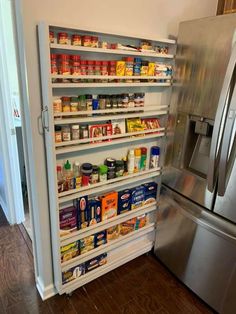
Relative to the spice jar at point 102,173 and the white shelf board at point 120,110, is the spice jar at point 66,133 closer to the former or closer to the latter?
the white shelf board at point 120,110

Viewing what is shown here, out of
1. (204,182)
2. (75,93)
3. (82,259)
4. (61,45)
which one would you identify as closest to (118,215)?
(82,259)

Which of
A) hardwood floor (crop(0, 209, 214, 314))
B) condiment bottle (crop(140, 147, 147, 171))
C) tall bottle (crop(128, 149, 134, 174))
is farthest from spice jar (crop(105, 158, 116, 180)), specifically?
hardwood floor (crop(0, 209, 214, 314))

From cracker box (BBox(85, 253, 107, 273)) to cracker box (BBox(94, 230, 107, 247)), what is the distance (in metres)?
0.13

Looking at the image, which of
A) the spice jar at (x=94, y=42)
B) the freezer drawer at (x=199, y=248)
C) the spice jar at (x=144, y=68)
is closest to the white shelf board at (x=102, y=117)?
the spice jar at (x=144, y=68)

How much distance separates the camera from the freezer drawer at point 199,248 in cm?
144

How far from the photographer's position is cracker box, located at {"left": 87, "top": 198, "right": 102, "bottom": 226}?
155cm

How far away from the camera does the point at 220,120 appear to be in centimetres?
123

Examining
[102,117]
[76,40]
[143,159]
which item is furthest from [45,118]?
[143,159]

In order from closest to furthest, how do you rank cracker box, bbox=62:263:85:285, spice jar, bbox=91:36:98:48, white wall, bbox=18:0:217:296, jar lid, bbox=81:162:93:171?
white wall, bbox=18:0:217:296, spice jar, bbox=91:36:98:48, jar lid, bbox=81:162:93:171, cracker box, bbox=62:263:85:285

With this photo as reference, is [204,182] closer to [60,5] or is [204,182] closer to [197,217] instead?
[197,217]

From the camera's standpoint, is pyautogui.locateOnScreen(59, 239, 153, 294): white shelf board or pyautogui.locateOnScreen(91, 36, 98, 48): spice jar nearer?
pyautogui.locateOnScreen(91, 36, 98, 48): spice jar

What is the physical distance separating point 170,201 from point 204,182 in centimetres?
37

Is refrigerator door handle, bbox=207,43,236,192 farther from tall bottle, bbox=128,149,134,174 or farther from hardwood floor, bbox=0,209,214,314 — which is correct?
hardwood floor, bbox=0,209,214,314

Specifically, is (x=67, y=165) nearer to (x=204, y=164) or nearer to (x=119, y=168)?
(x=119, y=168)
